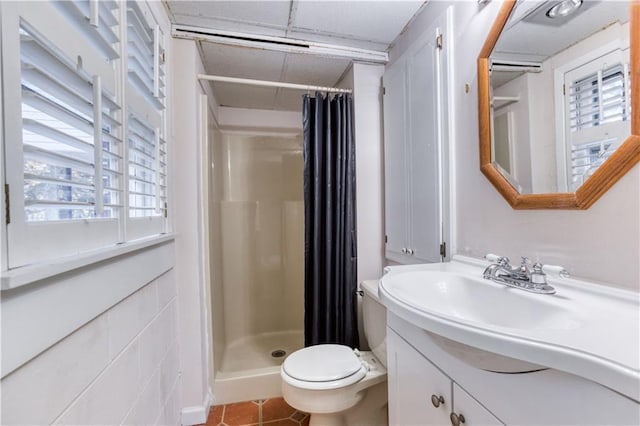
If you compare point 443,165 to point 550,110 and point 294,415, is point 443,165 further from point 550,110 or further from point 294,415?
point 294,415

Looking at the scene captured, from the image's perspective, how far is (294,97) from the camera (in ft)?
7.30

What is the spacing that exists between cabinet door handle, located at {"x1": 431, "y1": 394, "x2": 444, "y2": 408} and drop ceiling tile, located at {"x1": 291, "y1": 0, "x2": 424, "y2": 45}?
165 cm

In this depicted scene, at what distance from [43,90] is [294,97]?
185 centimetres

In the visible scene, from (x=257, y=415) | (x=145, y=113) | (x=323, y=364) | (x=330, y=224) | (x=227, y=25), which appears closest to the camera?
(x=145, y=113)

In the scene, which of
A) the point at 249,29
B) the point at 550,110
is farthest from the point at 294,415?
the point at 249,29

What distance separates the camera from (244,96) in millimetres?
2197

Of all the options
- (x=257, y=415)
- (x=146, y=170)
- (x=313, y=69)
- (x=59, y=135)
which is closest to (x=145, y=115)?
(x=146, y=170)

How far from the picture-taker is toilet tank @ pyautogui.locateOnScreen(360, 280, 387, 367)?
1.33 metres

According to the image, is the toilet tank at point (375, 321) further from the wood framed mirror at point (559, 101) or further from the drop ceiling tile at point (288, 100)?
the drop ceiling tile at point (288, 100)

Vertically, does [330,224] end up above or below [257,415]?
above

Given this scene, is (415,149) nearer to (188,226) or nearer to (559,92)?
(559,92)

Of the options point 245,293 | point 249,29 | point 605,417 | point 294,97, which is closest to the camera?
point 605,417

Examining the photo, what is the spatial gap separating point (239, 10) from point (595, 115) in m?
1.49

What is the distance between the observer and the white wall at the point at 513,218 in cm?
67
